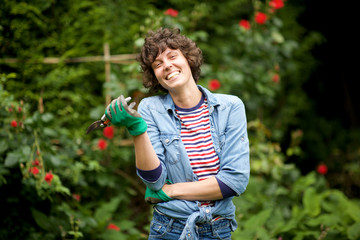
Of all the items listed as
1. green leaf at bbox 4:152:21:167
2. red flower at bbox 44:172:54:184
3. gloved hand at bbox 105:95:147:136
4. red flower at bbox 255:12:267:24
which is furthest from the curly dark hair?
red flower at bbox 255:12:267:24

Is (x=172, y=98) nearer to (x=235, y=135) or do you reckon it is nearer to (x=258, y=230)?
(x=235, y=135)

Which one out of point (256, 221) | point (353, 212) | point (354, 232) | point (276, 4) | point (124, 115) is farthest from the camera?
point (276, 4)

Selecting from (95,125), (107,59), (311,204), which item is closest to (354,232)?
(311,204)

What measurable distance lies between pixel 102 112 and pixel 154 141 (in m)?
1.57

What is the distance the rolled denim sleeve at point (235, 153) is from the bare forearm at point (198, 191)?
50 mm

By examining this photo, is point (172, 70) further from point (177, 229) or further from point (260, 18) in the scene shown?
point (260, 18)

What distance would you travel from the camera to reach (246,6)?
4.45m

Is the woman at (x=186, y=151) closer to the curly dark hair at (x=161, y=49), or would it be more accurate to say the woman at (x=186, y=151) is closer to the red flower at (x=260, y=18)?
the curly dark hair at (x=161, y=49)

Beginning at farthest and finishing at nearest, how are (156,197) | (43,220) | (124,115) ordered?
(43,220)
(156,197)
(124,115)

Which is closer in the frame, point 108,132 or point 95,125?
point 95,125

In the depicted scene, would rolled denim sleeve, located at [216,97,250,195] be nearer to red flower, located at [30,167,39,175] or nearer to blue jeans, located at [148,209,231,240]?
blue jeans, located at [148,209,231,240]

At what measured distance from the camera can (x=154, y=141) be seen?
181 cm

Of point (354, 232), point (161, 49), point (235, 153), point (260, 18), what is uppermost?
point (260, 18)

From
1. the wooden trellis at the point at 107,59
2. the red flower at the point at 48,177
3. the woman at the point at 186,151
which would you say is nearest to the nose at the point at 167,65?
the woman at the point at 186,151
